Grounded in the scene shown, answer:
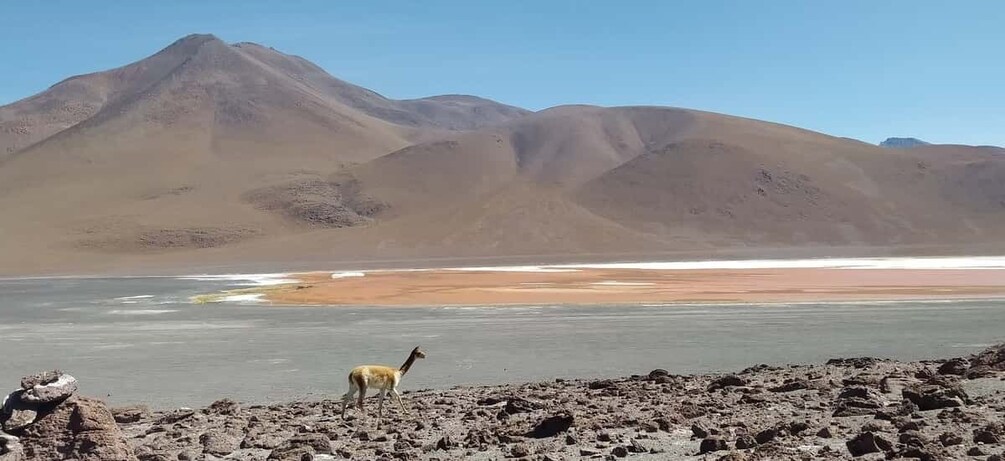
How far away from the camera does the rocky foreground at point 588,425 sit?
9.35 meters

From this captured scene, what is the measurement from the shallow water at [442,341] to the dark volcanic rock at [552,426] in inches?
237

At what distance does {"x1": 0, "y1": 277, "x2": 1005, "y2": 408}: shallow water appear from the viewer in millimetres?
17672

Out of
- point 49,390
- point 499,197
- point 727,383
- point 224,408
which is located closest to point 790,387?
point 727,383

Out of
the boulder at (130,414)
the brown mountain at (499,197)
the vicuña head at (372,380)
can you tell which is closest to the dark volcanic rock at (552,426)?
the vicuña head at (372,380)

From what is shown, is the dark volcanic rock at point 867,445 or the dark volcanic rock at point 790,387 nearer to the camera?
the dark volcanic rock at point 867,445

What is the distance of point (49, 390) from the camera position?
33.1 feet

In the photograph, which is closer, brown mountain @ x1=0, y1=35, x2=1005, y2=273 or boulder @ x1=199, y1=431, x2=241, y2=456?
boulder @ x1=199, y1=431, x2=241, y2=456

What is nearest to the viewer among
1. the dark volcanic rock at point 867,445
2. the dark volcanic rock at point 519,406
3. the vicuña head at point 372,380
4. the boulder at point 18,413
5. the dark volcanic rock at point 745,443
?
the dark volcanic rock at point 867,445

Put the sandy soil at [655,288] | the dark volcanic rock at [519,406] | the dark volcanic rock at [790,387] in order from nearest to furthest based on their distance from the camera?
the dark volcanic rock at [519,406] → the dark volcanic rock at [790,387] → the sandy soil at [655,288]

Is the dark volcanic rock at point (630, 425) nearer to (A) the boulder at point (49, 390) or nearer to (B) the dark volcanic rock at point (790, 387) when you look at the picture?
(B) the dark volcanic rock at point (790, 387)

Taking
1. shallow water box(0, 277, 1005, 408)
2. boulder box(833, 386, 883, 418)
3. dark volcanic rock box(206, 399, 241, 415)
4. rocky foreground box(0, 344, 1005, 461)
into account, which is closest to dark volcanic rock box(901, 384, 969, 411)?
rocky foreground box(0, 344, 1005, 461)

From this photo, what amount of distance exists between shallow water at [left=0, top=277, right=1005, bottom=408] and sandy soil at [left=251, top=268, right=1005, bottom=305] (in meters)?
4.29

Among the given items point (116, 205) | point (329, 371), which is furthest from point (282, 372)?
point (116, 205)

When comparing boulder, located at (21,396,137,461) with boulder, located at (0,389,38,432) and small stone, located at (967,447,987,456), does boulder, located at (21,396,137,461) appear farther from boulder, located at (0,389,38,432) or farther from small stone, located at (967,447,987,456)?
small stone, located at (967,447,987,456)
